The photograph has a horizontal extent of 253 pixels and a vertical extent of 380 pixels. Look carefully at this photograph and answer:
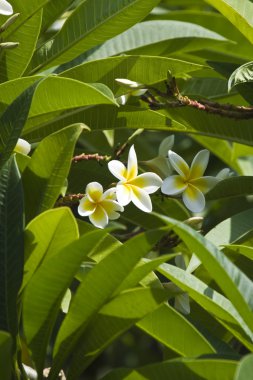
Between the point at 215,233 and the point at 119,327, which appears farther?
the point at 215,233

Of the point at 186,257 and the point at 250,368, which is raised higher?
the point at 250,368

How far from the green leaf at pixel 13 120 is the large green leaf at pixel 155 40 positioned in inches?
18.1

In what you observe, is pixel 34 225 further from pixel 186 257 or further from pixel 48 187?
pixel 186 257

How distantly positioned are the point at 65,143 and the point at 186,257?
39 centimetres

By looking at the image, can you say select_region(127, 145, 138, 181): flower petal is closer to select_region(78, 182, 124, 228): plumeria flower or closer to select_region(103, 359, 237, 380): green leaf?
select_region(78, 182, 124, 228): plumeria flower

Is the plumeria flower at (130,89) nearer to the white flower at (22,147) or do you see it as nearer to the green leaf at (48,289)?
the white flower at (22,147)

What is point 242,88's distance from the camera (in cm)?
151

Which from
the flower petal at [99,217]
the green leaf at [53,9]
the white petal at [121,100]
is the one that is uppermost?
the green leaf at [53,9]

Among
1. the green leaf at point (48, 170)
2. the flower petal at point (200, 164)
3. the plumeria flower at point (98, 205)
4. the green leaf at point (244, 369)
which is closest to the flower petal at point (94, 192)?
the plumeria flower at point (98, 205)

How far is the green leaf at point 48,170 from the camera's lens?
1244 millimetres

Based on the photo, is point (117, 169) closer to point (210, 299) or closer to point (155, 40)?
point (210, 299)

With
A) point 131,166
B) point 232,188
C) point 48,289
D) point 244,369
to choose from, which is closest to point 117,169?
point 131,166

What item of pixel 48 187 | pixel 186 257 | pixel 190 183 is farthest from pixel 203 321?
pixel 48 187

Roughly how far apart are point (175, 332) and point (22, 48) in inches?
23.4
